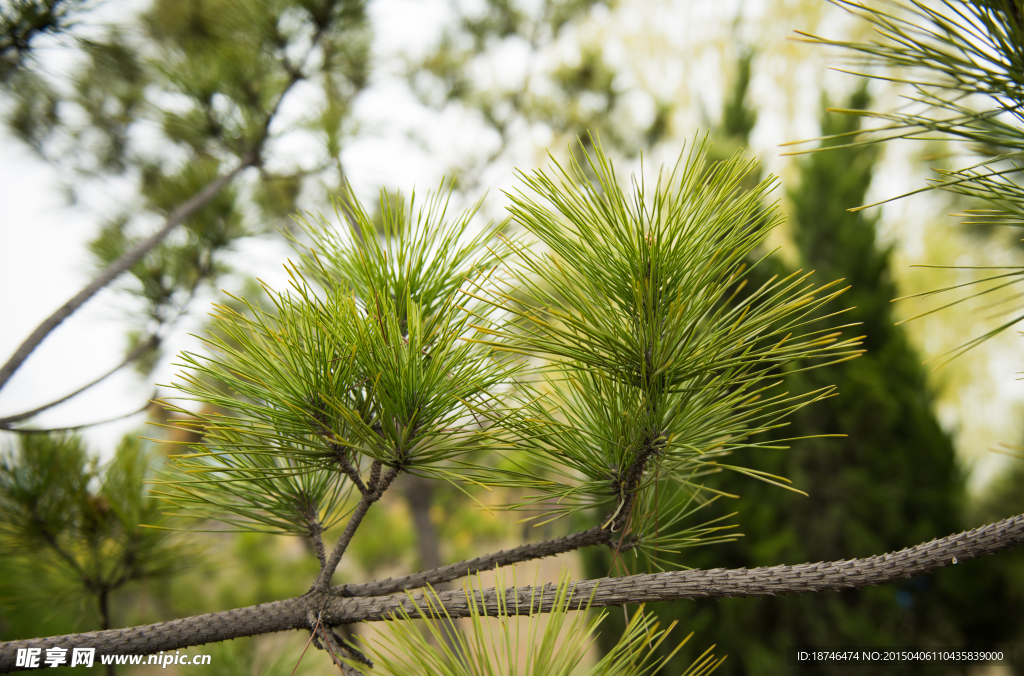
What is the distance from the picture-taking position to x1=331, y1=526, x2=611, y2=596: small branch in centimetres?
43

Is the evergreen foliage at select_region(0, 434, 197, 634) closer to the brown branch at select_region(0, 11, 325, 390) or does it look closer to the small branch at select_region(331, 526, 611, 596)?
the brown branch at select_region(0, 11, 325, 390)

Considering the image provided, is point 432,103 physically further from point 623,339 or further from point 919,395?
point 919,395

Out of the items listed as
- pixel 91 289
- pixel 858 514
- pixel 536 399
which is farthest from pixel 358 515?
pixel 858 514

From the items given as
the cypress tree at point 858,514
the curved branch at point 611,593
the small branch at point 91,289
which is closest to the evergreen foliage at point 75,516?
the small branch at point 91,289

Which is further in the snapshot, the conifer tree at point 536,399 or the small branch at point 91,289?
the small branch at point 91,289

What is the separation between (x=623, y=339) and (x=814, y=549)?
80.2 inches

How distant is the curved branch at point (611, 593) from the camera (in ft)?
1.14

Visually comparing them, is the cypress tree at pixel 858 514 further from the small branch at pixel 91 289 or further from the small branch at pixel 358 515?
the small branch at pixel 91 289

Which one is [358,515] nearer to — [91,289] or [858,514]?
[91,289]

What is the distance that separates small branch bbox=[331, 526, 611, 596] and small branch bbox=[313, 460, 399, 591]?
3 cm

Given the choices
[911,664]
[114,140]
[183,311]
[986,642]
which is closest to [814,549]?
[911,664]

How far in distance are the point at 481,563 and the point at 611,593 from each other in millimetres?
122

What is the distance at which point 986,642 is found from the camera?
177 cm

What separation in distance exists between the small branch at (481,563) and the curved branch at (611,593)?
27mm
